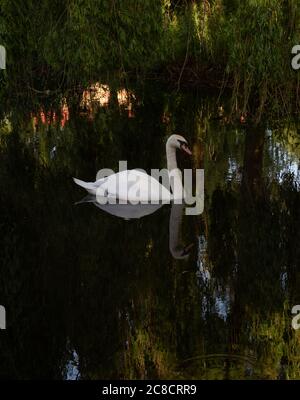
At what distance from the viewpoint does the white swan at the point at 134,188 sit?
5.70 meters

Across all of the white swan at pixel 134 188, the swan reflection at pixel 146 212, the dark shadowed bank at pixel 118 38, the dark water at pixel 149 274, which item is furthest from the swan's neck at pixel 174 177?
the dark shadowed bank at pixel 118 38

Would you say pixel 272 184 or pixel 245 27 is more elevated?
pixel 245 27

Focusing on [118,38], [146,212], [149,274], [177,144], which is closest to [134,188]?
[146,212]

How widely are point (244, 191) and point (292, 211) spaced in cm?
58

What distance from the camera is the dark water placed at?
350cm

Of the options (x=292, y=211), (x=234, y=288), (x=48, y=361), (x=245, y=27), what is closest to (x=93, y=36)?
(x=245, y=27)

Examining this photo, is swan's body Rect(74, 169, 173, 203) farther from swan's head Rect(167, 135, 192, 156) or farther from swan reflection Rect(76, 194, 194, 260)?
swan's head Rect(167, 135, 192, 156)

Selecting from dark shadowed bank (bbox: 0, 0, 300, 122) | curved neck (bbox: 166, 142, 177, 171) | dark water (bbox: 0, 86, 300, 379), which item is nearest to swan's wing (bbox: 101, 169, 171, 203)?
dark water (bbox: 0, 86, 300, 379)

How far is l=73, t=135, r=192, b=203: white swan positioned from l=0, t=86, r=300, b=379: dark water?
0.52ft

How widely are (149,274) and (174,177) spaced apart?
170 centimetres

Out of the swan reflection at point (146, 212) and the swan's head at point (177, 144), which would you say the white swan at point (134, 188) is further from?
the swan's head at point (177, 144)

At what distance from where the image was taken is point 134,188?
5.71 metres

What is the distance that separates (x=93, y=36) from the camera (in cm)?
680
